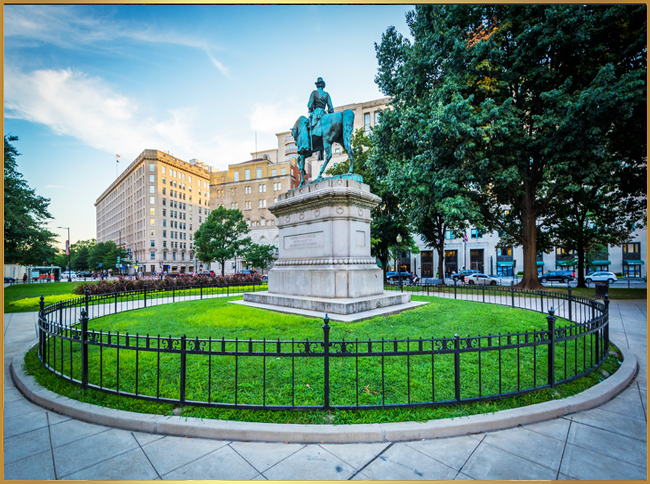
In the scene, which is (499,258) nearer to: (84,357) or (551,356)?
(551,356)

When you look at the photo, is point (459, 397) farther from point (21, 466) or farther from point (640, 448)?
point (21, 466)

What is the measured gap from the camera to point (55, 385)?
5.04 meters

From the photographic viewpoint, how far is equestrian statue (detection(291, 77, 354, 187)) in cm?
1130

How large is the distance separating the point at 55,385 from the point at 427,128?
17.3 metres

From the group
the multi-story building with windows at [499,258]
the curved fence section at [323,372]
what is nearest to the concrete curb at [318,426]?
the curved fence section at [323,372]

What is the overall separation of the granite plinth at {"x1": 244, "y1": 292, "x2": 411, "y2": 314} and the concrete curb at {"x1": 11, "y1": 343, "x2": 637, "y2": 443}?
532cm

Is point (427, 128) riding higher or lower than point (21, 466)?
higher

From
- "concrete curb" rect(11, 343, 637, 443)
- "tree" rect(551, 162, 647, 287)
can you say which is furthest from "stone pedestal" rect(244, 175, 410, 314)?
"tree" rect(551, 162, 647, 287)

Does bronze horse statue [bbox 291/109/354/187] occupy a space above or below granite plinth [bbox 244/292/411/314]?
above

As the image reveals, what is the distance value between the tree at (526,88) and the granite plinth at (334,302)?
1018 centimetres

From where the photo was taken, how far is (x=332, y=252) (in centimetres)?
1048

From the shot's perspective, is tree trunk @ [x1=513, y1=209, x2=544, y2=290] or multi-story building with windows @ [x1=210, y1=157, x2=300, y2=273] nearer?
tree trunk @ [x1=513, y1=209, x2=544, y2=290]

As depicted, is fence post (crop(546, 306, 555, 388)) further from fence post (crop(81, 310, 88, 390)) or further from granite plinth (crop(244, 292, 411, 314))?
fence post (crop(81, 310, 88, 390))

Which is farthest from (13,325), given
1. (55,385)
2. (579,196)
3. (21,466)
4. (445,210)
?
(579,196)
